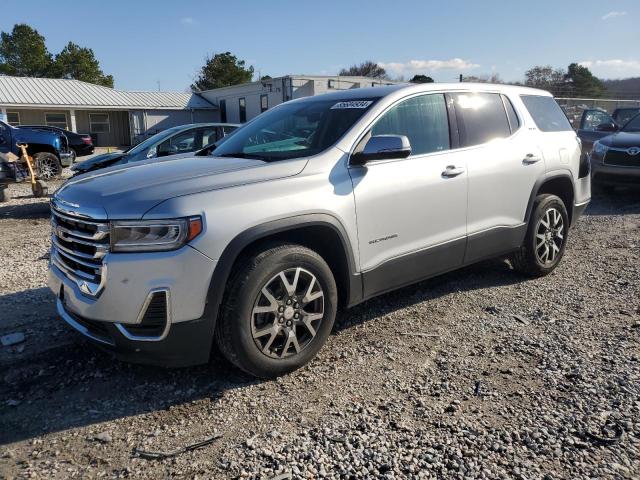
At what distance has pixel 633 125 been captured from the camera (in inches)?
429

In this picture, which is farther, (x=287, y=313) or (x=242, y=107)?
(x=242, y=107)

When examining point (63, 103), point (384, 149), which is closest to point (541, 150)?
point (384, 149)

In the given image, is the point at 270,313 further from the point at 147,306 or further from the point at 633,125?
the point at 633,125

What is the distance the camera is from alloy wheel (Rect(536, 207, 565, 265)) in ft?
16.9

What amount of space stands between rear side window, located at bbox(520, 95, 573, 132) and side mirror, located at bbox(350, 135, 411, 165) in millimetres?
2289

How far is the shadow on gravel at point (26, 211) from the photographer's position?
30.0 feet

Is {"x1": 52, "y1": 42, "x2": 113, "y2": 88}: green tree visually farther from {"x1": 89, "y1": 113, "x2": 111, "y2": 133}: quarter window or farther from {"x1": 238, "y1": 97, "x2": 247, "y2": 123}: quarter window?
{"x1": 238, "y1": 97, "x2": 247, "y2": 123}: quarter window

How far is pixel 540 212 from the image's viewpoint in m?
5.02

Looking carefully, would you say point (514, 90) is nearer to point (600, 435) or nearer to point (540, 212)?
point (540, 212)

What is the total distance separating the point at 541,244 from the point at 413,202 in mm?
2036

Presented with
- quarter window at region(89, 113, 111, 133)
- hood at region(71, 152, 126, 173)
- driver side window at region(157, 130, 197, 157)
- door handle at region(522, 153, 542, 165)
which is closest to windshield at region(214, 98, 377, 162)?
door handle at region(522, 153, 542, 165)

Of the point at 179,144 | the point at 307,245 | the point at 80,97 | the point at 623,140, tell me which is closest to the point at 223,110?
the point at 80,97

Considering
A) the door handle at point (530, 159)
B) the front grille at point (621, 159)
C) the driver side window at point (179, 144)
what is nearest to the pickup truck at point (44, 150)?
the driver side window at point (179, 144)

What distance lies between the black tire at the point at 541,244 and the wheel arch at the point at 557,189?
106mm
